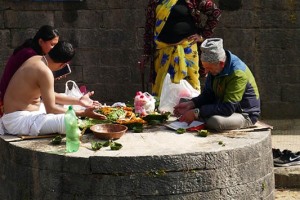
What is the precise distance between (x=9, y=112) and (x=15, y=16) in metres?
3.52

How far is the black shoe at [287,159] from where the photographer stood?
6.34m

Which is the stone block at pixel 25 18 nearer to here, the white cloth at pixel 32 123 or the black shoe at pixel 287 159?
the white cloth at pixel 32 123

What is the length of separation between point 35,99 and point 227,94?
1.81 m

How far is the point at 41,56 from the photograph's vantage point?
213 inches

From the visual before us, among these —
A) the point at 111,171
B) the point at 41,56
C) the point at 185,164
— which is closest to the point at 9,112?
the point at 41,56

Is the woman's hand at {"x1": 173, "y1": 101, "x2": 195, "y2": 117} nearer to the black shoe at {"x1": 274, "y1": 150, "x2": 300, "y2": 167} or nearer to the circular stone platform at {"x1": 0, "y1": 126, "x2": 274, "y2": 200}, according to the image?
the circular stone platform at {"x1": 0, "y1": 126, "x2": 274, "y2": 200}

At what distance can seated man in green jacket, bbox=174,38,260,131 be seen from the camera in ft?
17.4

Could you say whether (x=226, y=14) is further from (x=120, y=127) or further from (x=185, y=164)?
(x=185, y=164)

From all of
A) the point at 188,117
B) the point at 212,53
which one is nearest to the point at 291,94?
the point at 188,117

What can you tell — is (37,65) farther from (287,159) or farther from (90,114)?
(287,159)

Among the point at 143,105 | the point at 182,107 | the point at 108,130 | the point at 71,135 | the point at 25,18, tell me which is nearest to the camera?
the point at 71,135

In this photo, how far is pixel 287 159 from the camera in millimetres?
6418

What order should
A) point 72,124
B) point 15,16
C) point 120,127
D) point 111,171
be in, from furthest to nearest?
→ point 15,16, point 120,127, point 72,124, point 111,171

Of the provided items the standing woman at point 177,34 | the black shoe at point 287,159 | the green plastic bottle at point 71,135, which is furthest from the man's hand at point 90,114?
the black shoe at point 287,159
